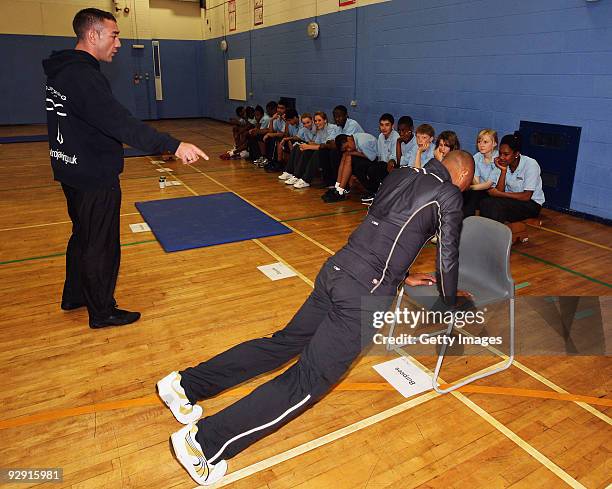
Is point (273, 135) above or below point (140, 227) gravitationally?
above

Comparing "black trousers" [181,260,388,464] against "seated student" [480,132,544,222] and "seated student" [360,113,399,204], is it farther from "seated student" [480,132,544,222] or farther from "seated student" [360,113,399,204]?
"seated student" [360,113,399,204]

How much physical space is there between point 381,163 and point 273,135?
2702mm

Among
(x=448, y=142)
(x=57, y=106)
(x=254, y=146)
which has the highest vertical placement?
(x=57, y=106)

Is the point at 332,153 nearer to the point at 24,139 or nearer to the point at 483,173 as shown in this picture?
the point at 483,173

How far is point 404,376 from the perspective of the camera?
2.49 metres

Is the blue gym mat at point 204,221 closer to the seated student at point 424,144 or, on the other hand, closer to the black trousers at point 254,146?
the seated student at point 424,144

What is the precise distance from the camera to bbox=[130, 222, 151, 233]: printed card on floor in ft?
15.8

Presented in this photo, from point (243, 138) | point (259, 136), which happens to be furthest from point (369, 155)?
point (243, 138)

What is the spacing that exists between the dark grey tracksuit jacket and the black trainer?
3.70 feet

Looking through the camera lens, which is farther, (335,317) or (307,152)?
(307,152)

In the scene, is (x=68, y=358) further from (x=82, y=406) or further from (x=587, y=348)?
(x=587, y=348)

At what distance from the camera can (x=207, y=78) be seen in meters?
15.5

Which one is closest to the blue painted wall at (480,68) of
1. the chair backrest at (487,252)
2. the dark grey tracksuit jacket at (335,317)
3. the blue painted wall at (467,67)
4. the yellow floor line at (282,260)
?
the blue painted wall at (467,67)

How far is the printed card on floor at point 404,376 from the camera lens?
2371 mm
